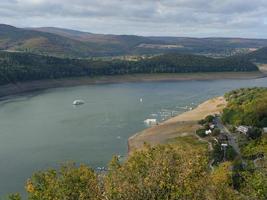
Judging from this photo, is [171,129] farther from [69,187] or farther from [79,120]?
[69,187]

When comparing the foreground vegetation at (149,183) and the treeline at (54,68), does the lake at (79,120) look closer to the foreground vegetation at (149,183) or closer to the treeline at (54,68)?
the treeline at (54,68)

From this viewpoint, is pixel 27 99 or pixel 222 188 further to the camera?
pixel 27 99

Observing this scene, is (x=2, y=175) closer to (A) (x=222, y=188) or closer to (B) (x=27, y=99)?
(A) (x=222, y=188)

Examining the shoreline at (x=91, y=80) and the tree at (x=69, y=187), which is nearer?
the tree at (x=69, y=187)

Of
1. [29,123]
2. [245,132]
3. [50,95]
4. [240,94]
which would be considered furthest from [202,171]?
[50,95]

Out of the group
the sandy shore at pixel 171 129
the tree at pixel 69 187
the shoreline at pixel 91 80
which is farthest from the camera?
the shoreline at pixel 91 80

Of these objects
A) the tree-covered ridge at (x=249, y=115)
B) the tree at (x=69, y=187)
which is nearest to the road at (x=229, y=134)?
the tree-covered ridge at (x=249, y=115)

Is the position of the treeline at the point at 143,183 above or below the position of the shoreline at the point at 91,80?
above
